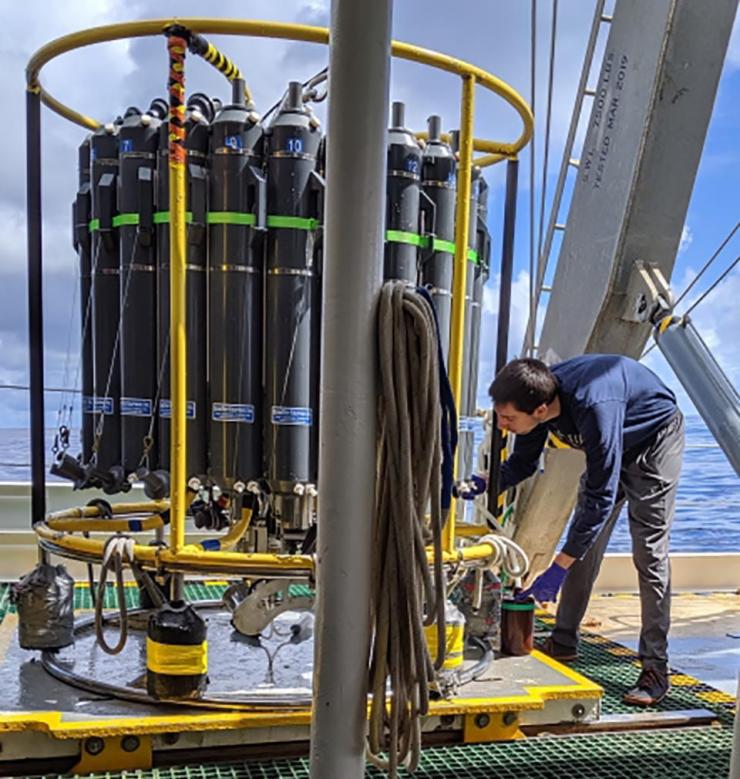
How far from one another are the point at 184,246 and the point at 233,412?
57cm

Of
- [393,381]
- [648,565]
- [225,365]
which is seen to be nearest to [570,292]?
[648,565]

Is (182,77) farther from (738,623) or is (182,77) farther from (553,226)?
(738,623)

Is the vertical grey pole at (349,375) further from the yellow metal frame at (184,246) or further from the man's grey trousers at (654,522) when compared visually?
the man's grey trousers at (654,522)

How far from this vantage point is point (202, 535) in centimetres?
476

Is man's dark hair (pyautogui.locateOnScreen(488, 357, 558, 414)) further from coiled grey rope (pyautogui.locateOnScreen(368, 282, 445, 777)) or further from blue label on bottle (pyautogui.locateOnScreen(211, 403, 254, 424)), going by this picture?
coiled grey rope (pyautogui.locateOnScreen(368, 282, 445, 777))

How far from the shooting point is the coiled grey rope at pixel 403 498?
1.50 m

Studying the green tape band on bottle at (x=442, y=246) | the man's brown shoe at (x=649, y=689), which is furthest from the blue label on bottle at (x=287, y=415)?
the man's brown shoe at (x=649, y=689)

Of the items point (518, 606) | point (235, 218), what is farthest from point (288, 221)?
point (518, 606)

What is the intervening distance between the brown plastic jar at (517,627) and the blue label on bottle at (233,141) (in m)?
1.97

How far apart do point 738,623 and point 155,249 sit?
3558 mm

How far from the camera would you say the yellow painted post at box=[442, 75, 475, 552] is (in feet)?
8.34

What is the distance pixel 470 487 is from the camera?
3.21 m

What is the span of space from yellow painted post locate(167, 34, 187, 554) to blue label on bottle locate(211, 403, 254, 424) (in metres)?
0.25

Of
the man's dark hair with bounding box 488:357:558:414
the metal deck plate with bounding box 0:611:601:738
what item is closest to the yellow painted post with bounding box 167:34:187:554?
the metal deck plate with bounding box 0:611:601:738
